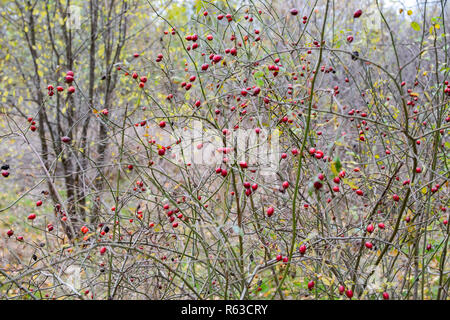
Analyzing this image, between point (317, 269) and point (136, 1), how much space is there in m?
4.66

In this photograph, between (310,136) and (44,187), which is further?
(44,187)

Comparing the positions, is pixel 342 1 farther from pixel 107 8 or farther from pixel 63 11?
pixel 63 11

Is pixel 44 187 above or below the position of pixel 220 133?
above

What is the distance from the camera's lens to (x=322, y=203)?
2.21m

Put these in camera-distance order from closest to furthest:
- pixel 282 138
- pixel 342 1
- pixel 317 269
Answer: pixel 317 269 < pixel 282 138 < pixel 342 1

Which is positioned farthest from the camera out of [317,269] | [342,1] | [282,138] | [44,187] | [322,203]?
[342,1]

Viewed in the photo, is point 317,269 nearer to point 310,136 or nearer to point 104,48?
point 310,136

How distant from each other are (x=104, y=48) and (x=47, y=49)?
82cm

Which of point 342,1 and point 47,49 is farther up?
point 342,1

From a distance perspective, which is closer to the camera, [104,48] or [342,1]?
[104,48]

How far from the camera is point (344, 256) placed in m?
2.19
